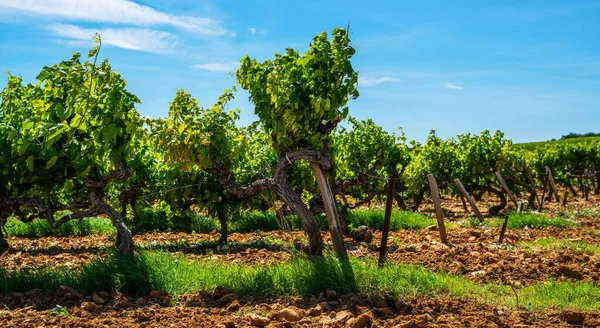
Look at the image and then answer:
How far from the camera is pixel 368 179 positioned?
15.5m

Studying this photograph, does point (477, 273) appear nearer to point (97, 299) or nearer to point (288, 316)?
point (288, 316)

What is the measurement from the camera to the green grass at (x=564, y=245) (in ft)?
32.5

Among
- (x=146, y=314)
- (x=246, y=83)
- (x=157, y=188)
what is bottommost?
(x=146, y=314)

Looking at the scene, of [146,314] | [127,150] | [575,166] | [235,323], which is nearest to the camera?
[235,323]

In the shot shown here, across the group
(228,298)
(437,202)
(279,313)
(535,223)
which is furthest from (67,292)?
(535,223)

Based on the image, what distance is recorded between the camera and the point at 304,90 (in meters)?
7.67

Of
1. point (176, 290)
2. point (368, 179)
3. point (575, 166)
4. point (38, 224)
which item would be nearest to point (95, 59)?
point (176, 290)

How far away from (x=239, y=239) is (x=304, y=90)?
4.80 m

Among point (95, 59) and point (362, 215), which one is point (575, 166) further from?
point (95, 59)

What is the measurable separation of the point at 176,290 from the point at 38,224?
786cm

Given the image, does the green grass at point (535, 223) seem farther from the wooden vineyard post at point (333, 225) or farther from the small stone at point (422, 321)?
the small stone at point (422, 321)

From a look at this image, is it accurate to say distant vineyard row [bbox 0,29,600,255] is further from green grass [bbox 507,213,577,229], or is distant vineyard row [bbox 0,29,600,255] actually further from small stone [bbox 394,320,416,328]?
green grass [bbox 507,213,577,229]

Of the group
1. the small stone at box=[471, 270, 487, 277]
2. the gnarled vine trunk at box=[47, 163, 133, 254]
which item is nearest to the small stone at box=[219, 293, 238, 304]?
the gnarled vine trunk at box=[47, 163, 133, 254]

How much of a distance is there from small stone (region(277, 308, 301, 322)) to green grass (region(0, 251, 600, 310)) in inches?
30.8
